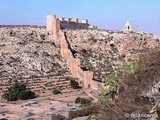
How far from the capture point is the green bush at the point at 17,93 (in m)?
40.8

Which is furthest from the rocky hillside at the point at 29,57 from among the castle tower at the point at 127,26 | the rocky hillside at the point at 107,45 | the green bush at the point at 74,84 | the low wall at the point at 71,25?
the castle tower at the point at 127,26

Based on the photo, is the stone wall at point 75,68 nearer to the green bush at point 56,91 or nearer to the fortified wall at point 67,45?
the fortified wall at point 67,45

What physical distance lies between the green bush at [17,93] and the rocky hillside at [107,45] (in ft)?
36.8

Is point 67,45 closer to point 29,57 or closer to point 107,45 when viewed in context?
point 29,57

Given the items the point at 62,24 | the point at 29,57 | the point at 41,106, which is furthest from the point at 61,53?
the point at 41,106

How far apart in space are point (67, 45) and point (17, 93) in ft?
45.0

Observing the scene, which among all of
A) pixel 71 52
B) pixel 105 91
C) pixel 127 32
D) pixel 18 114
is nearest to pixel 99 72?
pixel 71 52

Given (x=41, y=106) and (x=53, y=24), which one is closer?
(x=41, y=106)

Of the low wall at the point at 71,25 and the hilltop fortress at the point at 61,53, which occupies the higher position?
the low wall at the point at 71,25

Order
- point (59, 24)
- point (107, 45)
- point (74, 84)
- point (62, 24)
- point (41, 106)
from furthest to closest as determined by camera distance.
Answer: point (62, 24) → point (59, 24) → point (107, 45) → point (74, 84) → point (41, 106)

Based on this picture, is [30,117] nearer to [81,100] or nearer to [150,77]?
[81,100]

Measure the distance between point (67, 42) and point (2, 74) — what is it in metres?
11.5

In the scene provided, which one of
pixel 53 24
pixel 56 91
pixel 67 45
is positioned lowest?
pixel 56 91

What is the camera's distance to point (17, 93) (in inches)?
1628
